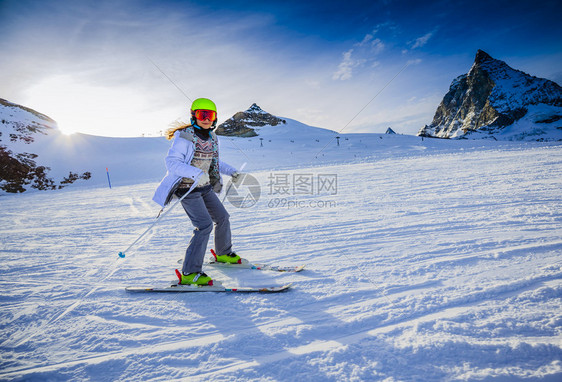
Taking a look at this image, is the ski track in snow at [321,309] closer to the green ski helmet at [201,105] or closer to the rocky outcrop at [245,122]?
the green ski helmet at [201,105]

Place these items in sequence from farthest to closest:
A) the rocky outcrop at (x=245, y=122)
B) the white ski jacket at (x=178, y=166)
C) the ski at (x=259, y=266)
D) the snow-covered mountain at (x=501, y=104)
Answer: the snow-covered mountain at (x=501, y=104) < the rocky outcrop at (x=245, y=122) < the ski at (x=259, y=266) < the white ski jacket at (x=178, y=166)

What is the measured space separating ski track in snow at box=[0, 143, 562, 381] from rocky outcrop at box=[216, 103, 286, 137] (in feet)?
238

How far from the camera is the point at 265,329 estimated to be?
207 cm

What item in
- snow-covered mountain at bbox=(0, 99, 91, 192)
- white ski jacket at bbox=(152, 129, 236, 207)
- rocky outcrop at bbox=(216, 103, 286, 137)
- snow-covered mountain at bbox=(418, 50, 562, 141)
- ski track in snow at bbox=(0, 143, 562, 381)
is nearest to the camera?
ski track in snow at bbox=(0, 143, 562, 381)

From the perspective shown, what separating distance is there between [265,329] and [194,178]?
5.53 feet

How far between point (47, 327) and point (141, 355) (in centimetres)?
115

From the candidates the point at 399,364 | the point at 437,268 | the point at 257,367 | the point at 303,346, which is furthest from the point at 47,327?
the point at 437,268

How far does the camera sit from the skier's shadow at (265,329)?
171 cm

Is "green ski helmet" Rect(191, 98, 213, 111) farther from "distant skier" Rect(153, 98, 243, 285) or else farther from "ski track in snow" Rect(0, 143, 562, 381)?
"ski track in snow" Rect(0, 143, 562, 381)

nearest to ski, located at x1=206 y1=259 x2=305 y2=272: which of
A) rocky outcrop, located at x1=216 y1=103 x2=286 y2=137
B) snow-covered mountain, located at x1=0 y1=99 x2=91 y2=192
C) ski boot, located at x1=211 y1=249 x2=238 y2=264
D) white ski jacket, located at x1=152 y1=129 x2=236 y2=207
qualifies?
ski boot, located at x1=211 y1=249 x2=238 y2=264

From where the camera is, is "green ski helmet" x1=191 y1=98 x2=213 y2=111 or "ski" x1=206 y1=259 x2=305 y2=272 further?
"ski" x1=206 y1=259 x2=305 y2=272

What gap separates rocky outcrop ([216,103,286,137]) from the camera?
7606 centimetres

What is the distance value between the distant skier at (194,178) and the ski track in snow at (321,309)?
421mm

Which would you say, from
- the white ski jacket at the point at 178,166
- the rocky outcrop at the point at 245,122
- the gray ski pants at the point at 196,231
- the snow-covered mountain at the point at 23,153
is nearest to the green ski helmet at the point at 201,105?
the white ski jacket at the point at 178,166
